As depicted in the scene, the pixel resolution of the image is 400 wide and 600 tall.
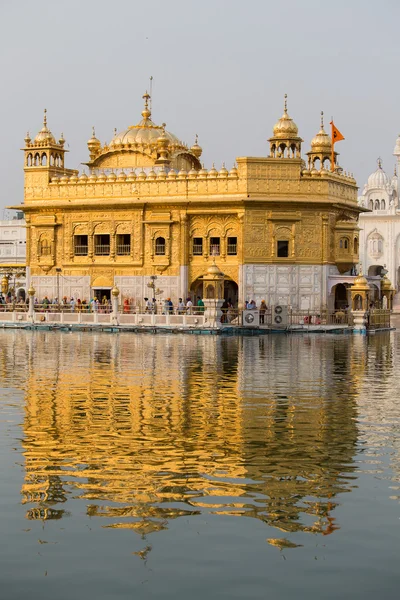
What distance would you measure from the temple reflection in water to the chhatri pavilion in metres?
18.4

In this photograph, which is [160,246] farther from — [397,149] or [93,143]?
[397,149]

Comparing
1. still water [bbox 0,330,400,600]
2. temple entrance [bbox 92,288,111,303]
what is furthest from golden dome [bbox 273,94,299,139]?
still water [bbox 0,330,400,600]

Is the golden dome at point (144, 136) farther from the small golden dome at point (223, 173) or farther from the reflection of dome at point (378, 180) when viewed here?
the reflection of dome at point (378, 180)

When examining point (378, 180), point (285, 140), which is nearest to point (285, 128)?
point (285, 140)

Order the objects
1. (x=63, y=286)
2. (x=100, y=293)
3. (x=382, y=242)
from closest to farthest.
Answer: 1. (x=100, y=293)
2. (x=63, y=286)
3. (x=382, y=242)

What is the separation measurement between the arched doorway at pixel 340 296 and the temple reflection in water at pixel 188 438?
20.5 m

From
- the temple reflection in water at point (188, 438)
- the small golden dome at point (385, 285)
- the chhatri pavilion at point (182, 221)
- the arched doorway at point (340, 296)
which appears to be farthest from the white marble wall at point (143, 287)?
the temple reflection in water at point (188, 438)

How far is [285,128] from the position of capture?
140 ft

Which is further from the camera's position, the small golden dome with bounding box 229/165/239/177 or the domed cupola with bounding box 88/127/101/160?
the domed cupola with bounding box 88/127/101/160

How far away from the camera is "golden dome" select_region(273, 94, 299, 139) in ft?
139

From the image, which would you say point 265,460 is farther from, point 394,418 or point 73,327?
point 73,327

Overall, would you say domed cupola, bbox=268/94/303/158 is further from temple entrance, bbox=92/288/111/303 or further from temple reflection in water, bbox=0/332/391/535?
temple reflection in water, bbox=0/332/391/535

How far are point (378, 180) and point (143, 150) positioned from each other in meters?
38.5

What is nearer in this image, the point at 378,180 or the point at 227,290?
the point at 227,290
